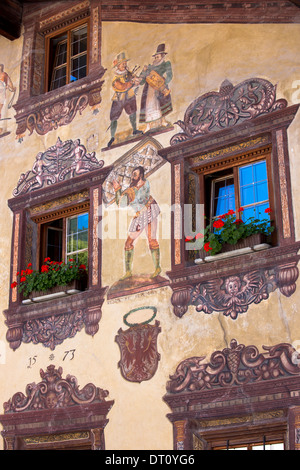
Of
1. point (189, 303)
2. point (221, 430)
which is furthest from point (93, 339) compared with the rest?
point (221, 430)

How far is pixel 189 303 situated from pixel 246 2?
337 centimetres

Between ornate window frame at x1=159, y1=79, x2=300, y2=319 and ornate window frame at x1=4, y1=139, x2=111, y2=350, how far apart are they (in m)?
1.08

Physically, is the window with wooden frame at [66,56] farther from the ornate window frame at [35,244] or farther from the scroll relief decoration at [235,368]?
the scroll relief decoration at [235,368]

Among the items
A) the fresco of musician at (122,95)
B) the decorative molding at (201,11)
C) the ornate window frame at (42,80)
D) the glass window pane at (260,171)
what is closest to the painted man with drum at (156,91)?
the fresco of musician at (122,95)

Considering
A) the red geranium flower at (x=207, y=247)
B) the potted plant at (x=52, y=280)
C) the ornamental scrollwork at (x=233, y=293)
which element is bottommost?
the ornamental scrollwork at (x=233, y=293)

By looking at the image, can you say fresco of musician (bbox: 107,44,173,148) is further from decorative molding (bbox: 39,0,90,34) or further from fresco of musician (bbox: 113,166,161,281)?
decorative molding (bbox: 39,0,90,34)

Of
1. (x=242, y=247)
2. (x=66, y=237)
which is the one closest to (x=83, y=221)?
(x=66, y=237)

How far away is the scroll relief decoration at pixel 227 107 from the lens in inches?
348

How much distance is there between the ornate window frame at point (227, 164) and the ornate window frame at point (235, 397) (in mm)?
508

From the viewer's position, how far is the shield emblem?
8.84 meters

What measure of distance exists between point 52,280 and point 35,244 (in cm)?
91

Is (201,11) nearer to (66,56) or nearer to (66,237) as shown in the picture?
(66,56)

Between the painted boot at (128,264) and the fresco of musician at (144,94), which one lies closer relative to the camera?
the painted boot at (128,264)

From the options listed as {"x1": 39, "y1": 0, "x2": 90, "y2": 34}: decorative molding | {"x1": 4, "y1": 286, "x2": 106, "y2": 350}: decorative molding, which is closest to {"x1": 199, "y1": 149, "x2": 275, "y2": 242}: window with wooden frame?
{"x1": 4, "y1": 286, "x2": 106, "y2": 350}: decorative molding
